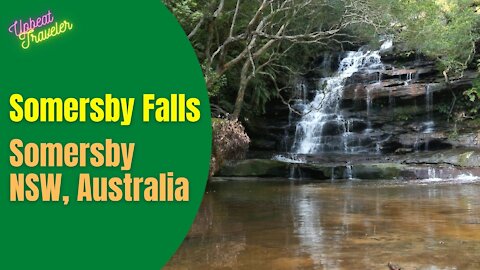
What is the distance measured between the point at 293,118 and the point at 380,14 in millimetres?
5745

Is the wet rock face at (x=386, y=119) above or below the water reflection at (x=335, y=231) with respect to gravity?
above

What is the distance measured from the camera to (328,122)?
1689 cm

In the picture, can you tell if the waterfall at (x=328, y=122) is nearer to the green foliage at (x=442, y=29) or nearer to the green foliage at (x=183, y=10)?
the green foliage at (x=442, y=29)

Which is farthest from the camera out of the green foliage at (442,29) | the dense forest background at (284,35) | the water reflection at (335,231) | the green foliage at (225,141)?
the green foliage at (442,29)

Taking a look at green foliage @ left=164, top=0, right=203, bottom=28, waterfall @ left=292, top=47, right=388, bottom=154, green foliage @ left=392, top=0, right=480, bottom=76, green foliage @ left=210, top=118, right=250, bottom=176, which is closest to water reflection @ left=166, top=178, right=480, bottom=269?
green foliage @ left=210, top=118, right=250, bottom=176

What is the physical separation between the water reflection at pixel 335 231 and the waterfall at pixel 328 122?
23.1ft

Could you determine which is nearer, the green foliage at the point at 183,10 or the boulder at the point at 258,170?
the green foliage at the point at 183,10

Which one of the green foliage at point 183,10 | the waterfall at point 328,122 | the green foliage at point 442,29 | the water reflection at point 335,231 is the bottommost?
the water reflection at point 335,231

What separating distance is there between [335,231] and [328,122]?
38.1ft

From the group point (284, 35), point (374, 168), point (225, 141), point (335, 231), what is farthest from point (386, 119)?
point (335, 231)

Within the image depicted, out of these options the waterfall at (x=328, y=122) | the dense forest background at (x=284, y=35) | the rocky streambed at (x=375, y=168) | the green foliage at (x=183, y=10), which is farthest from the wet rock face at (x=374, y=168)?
the green foliage at (x=183, y=10)

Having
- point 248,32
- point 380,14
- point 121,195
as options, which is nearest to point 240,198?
point 248,32

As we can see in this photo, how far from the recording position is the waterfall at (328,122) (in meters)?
16.5

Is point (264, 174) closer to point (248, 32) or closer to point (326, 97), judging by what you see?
point (248, 32)
